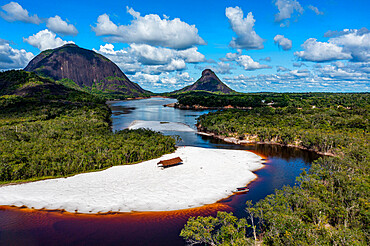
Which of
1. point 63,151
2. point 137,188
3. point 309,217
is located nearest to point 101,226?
point 137,188

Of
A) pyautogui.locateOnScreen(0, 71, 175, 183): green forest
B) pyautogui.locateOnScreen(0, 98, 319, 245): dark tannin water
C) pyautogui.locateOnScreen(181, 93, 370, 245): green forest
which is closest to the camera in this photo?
pyautogui.locateOnScreen(181, 93, 370, 245): green forest

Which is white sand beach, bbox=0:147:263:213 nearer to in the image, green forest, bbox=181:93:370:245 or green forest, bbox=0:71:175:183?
green forest, bbox=0:71:175:183

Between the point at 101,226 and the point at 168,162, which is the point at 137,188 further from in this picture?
the point at 168,162

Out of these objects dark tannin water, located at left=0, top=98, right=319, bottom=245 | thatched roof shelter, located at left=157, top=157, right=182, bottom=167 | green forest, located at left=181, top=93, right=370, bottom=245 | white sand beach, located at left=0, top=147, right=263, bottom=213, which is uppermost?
green forest, located at left=181, top=93, right=370, bottom=245

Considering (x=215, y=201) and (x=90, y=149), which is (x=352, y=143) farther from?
(x=90, y=149)

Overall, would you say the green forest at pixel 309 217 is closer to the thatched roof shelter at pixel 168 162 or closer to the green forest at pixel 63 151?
the thatched roof shelter at pixel 168 162

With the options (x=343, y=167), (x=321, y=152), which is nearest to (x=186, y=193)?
(x=343, y=167)

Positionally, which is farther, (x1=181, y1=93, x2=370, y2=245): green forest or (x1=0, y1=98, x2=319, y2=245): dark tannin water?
(x1=0, y1=98, x2=319, y2=245): dark tannin water

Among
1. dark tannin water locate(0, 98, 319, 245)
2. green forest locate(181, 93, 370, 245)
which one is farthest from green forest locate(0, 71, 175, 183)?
green forest locate(181, 93, 370, 245)
